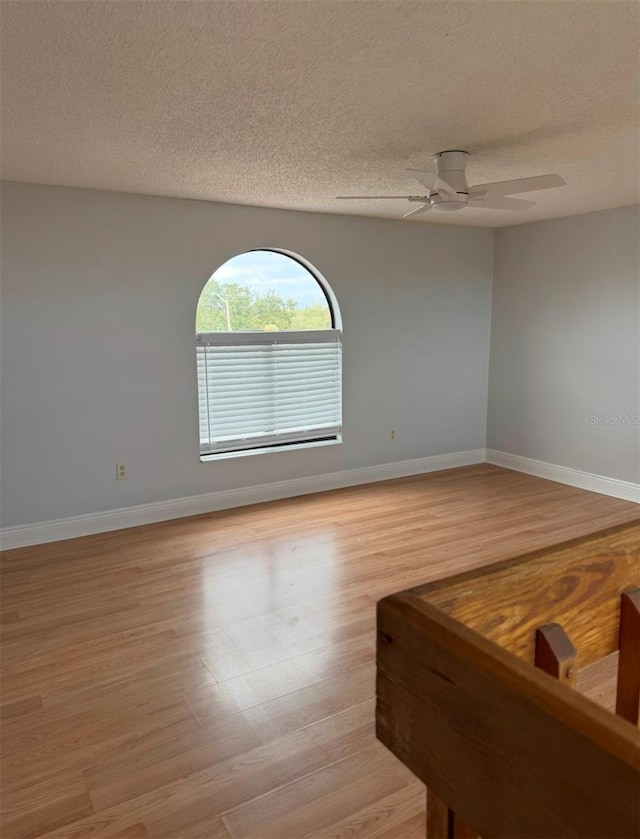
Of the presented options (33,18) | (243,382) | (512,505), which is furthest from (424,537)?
(33,18)

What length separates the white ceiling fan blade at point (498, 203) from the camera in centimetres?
313

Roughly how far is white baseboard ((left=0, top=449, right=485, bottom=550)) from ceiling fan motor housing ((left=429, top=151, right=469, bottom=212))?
2649mm

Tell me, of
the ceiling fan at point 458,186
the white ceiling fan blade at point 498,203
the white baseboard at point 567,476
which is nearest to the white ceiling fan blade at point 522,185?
the ceiling fan at point 458,186

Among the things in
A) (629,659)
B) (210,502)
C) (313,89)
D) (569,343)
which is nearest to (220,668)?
(629,659)

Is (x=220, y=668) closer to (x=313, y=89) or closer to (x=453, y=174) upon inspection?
(x=313, y=89)

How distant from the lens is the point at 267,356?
4.67 m

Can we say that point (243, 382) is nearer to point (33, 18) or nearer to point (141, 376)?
point (141, 376)

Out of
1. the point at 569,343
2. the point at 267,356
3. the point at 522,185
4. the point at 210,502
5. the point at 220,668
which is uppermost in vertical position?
the point at 522,185

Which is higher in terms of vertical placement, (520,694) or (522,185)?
(522,185)


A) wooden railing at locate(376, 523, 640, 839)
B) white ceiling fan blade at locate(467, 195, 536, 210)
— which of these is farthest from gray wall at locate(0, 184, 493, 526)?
wooden railing at locate(376, 523, 640, 839)

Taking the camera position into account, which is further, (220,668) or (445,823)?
(220,668)

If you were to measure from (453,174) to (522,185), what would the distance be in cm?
37

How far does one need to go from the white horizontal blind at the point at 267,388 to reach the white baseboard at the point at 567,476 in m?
1.89

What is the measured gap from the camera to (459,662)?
1.84 feet
